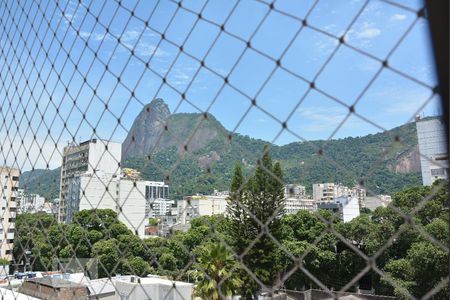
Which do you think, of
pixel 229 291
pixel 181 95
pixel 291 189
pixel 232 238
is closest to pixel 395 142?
pixel 291 189

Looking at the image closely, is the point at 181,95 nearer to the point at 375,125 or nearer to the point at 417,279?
the point at 375,125

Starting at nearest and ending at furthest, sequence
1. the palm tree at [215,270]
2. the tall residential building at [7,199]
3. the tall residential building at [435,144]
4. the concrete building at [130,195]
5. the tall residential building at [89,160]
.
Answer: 1. the tall residential building at [435,144]
2. the concrete building at [130,195]
3. the tall residential building at [89,160]
4. the tall residential building at [7,199]
5. the palm tree at [215,270]

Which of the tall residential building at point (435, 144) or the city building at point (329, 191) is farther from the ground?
the city building at point (329, 191)

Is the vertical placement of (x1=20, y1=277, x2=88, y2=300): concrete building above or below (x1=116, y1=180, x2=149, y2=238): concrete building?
below

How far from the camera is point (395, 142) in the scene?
1.28 ft

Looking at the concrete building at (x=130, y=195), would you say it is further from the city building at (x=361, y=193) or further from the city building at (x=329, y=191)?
the city building at (x=329, y=191)

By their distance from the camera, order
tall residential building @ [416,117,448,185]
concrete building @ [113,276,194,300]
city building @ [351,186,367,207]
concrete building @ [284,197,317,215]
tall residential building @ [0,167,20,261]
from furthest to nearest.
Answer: concrete building @ [284,197,317,215]
tall residential building @ [0,167,20,261]
concrete building @ [113,276,194,300]
city building @ [351,186,367,207]
tall residential building @ [416,117,448,185]

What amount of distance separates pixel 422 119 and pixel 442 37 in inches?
3.8

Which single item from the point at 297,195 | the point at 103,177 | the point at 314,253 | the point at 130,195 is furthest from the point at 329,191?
the point at 297,195

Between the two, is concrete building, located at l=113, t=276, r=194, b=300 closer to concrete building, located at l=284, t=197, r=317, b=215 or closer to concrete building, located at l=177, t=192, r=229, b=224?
concrete building, located at l=177, t=192, r=229, b=224

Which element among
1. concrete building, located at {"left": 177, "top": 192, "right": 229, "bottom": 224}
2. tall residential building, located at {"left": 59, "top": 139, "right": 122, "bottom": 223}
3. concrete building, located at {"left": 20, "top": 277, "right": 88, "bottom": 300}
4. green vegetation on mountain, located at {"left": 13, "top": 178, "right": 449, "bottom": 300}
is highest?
tall residential building, located at {"left": 59, "top": 139, "right": 122, "bottom": 223}

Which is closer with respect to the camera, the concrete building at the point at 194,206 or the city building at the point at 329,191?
the concrete building at the point at 194,206

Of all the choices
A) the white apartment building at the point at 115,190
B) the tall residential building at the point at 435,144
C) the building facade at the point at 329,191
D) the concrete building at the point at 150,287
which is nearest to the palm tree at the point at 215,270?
the concrete building at the point at 150,287

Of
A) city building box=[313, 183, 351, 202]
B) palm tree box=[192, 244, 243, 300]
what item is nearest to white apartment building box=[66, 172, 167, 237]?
palm tree box=[192, 244, 243, 300]
